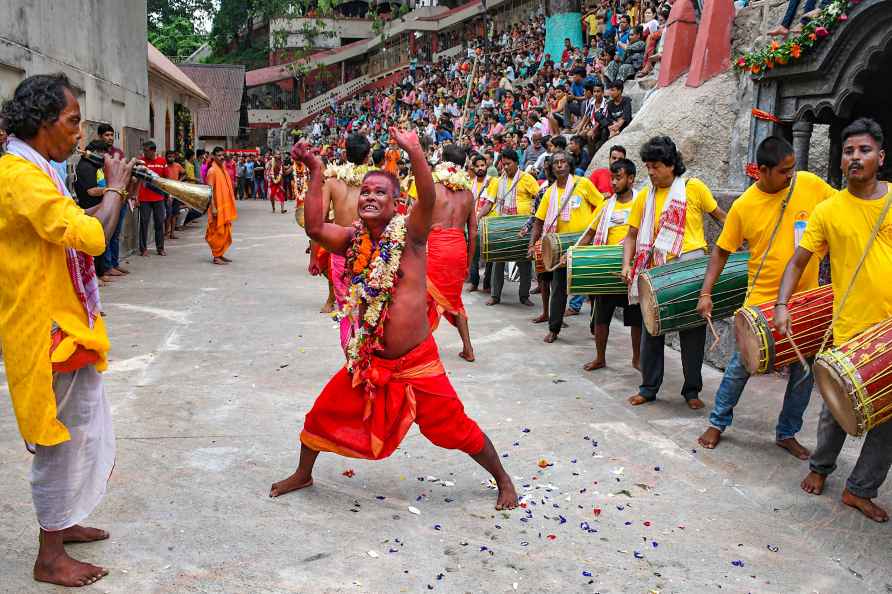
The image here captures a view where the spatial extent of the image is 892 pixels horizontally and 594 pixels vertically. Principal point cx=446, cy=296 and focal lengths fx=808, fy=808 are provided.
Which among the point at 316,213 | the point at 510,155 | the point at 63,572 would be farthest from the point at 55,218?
the point at 510,155

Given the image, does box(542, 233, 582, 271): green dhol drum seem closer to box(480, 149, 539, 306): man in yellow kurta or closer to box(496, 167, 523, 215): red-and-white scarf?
box(480, 149, 539, 306): man in yellow kurta

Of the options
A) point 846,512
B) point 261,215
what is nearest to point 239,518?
point 846,512

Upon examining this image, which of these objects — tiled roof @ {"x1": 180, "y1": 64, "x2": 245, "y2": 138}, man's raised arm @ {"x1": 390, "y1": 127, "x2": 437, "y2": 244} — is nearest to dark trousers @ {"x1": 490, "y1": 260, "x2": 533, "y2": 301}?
man's raised arm @ {"x1": 390, "y1": 127, "x2": 437, "y2": 244}

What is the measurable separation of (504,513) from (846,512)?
1.67 meters

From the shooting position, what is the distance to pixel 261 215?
931 inches

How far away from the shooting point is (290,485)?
12.9 feet

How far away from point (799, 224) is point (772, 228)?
174mm

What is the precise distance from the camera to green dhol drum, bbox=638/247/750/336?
5289 millimetres

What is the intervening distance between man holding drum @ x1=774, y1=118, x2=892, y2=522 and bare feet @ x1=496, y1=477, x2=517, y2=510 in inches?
63.1

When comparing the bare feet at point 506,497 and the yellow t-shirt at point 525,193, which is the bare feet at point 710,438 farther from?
the yellow t-shirt at point 525,193

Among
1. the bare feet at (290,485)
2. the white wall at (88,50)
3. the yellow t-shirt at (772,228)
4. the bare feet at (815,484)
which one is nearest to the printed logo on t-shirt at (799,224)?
the yellow t-shirt at (772,228)

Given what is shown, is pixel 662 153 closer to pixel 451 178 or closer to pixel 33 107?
pixel 451 178

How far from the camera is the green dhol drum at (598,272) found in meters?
6.42

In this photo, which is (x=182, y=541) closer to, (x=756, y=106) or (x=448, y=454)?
(x=448, y=454)
